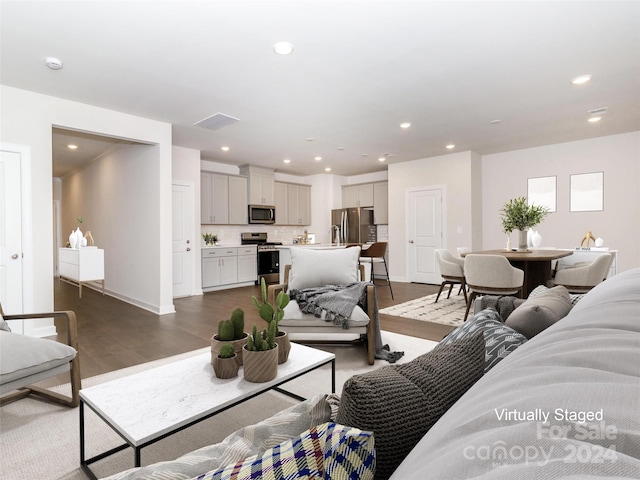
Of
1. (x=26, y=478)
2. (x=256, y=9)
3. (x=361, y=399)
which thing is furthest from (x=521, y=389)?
(x=256, y=9)

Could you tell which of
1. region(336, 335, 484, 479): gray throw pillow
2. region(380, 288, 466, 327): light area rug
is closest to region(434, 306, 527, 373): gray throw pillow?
region(336, 335, 484, 479): gray throw pillow

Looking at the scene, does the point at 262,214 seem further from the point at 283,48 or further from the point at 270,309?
the point at 270,309

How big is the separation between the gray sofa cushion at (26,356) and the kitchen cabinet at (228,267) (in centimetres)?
455

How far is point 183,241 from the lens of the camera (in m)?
5.98

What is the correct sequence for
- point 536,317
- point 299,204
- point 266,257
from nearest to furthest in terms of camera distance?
point 536,317
point 266,257
point 299,204

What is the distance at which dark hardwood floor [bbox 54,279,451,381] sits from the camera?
3.06 m

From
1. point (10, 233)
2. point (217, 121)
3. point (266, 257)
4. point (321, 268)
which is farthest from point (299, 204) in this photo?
point (10, 233)

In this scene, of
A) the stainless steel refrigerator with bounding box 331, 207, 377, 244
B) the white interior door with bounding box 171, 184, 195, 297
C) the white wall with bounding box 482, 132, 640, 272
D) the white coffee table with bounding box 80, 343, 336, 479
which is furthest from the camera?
the stainless steel refrigerator with bounding box 331, 207, 377, 244

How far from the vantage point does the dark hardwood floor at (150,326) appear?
306 centimetres

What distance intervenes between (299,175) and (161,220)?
4.62 meters

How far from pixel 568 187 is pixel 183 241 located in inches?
266

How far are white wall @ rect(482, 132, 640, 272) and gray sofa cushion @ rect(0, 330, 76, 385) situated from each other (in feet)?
22.9

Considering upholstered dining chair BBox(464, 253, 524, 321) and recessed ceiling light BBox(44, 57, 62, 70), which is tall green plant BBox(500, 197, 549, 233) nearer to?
upholstered dining chair BBox(464, 253, 524, 321)

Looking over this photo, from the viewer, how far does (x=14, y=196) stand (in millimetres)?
3508
